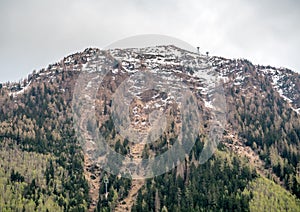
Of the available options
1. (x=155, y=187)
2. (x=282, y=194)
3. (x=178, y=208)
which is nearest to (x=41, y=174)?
(x=155, y=187)

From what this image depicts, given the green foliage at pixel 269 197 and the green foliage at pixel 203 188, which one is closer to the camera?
the green foliage at pixel 269 197

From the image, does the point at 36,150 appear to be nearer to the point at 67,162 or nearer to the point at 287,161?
the point at 67,162

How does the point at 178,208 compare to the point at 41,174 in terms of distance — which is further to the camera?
the point at 41,174

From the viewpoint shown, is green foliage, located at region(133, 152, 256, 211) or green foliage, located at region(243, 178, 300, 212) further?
green foliage, located at region(133, 152, 256, 211)

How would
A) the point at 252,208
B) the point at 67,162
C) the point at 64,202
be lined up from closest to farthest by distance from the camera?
the point at 252,208, the point at 64,202, the point at 67,162

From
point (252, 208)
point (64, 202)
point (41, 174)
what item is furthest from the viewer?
point (41, 174)

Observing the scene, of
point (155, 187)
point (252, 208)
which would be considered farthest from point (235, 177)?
point (155, 187)

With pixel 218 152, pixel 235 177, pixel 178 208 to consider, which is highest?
pixel 218 152

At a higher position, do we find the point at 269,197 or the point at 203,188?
the point at 203,188

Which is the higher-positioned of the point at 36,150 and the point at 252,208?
the point at 36,150

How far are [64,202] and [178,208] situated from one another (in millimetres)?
41044

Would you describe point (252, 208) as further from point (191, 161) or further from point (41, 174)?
point (41, 174)

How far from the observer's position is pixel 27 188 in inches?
6447

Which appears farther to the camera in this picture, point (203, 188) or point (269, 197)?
point (203, 188)
